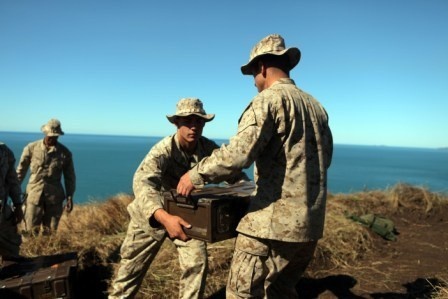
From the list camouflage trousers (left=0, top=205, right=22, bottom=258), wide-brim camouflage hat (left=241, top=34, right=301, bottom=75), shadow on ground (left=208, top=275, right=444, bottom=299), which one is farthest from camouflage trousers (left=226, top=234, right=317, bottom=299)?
camouflage trousers (left=0, top=205, right=22, bottom=258)

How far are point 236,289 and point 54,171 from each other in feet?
20.1

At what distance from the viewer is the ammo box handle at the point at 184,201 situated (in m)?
2.68

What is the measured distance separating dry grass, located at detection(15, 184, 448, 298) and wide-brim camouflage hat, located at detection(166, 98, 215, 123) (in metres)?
2.21

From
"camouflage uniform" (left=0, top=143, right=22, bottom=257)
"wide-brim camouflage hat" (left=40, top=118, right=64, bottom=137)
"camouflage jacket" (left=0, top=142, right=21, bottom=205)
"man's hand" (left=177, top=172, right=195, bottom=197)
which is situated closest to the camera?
"man's hand" (left=177, top=172, right=195, bottom=197)

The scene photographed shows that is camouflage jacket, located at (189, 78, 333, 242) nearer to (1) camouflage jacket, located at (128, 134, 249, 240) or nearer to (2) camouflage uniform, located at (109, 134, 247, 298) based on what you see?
(1) camouflage jacket, located at (128, 134, 249, 240)

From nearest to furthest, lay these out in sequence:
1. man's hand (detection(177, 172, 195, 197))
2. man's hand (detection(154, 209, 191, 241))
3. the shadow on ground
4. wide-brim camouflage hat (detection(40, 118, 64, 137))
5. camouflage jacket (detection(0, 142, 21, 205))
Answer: man's hand (detection(177, 172, 195, 197)) → man's hand (detection(154, 209, 191, 241)) → the shadow on ground → camouflage jacket (detection(0, 142, 21, 205)) → wide-brim camouflage hat (detection(40, 118, 64, 137))

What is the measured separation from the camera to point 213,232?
259 cm

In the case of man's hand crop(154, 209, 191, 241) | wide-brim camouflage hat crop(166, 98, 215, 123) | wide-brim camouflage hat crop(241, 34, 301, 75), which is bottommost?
man's hand crop(154, 209, 191, 241)

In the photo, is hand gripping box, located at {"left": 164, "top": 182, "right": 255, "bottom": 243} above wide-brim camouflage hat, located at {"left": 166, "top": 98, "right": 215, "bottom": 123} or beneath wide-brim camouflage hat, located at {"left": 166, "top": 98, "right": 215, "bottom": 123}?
beneath

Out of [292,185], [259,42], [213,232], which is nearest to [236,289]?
[213,232]

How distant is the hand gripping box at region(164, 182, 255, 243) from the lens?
259 cm

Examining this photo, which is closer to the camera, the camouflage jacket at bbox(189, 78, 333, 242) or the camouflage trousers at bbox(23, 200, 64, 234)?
the camouflage jacket at bbox(189, 78, 333, 242)

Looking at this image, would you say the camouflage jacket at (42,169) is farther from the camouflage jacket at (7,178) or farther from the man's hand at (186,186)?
the man's hand at (186,186)

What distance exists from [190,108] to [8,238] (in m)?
3.24
